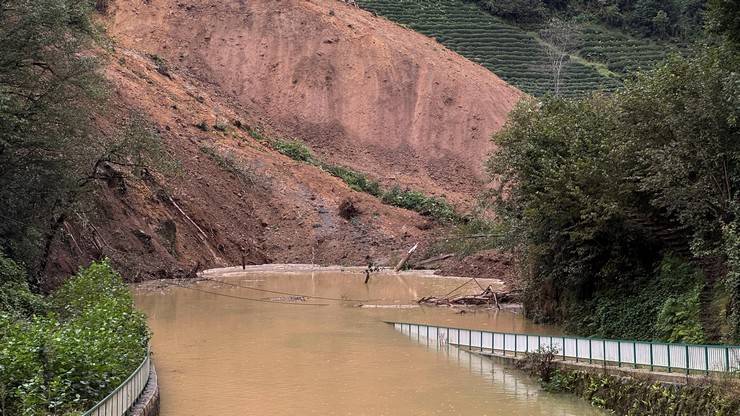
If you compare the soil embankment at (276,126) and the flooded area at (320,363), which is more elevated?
the soil embankment at (276,126)

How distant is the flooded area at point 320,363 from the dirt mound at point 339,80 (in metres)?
30.2

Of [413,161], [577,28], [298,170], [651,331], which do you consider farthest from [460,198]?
[577,28]

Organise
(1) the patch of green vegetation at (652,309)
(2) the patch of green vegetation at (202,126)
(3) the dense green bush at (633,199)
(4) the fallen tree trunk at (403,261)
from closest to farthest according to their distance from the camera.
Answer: (3) the dense green bush at (633,199)
(1) the patch of green vegetation at (652,309)
(4) the fallen tree trunk at (403,261)
(2) the patch of green vegetation at (202,126)

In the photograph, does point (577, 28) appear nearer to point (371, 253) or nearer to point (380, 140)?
point (380, 140)

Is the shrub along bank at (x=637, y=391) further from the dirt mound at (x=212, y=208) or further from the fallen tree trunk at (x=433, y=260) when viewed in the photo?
the fallen tree trunk at (x=433, y=260)

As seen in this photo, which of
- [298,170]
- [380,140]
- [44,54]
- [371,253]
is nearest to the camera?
[44,54]

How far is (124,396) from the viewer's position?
36.4 ft

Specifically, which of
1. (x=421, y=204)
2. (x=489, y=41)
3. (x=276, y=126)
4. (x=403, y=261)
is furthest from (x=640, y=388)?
(x=489, y=41)

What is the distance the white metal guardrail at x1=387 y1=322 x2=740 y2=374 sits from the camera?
41.8 ft

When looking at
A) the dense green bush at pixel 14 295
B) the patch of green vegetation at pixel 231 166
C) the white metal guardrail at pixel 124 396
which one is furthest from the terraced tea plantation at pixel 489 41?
the white metal guardrail at pixel 124 396

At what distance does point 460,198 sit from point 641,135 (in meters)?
36.4

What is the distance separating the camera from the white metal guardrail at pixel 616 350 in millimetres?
12727

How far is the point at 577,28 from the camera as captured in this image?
301 feet

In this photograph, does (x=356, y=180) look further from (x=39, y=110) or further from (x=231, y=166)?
(x=39, y=110)
